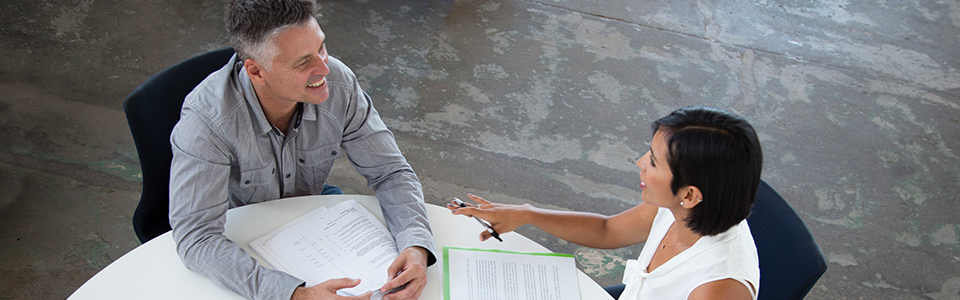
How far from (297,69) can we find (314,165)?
1.37 ft

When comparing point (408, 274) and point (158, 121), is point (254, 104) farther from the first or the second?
point (408, 274)

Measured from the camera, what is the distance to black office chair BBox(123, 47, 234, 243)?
5.36 feet

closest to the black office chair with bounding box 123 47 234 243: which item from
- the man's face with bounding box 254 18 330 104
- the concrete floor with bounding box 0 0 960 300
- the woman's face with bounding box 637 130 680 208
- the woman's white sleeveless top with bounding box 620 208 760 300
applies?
the man's face with bounding box 254 18 330 104

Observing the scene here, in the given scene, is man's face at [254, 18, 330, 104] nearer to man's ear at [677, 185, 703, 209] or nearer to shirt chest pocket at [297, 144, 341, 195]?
shirt chest pocket at [297, 144, 341, 195]

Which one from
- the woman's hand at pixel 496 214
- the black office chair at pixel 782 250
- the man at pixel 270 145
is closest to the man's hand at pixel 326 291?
the man at pixel 270 145

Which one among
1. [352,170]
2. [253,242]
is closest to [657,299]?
[253,242]

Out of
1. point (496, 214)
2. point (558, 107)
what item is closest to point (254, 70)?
point (496, 214)

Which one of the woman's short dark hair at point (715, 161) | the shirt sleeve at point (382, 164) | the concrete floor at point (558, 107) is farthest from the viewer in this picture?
the concrete floor at point (558, 107)

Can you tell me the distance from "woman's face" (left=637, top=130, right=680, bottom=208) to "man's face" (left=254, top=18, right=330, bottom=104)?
0.87 meters

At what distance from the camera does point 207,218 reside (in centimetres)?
145

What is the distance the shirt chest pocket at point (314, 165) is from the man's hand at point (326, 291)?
0.54 m

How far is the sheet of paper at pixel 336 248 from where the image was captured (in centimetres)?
145

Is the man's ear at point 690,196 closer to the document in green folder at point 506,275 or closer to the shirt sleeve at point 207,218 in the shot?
the document in green folder at point 506,275

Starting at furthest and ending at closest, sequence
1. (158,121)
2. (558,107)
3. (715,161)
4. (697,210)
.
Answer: (558,107) → (158,121) → (697,210) → (715,161)
